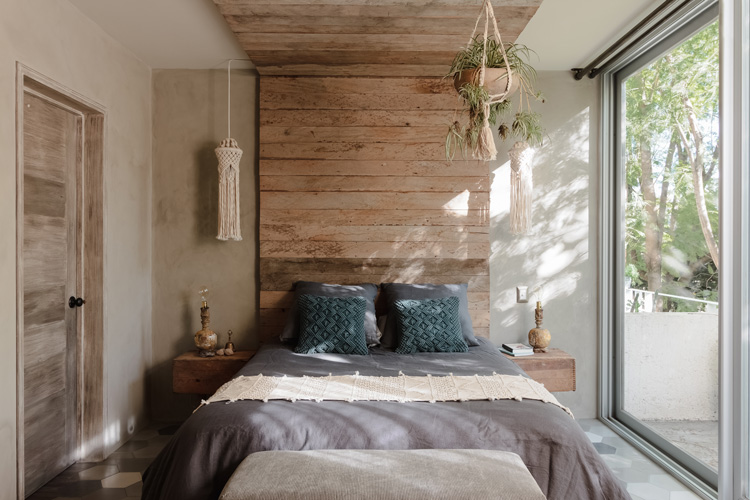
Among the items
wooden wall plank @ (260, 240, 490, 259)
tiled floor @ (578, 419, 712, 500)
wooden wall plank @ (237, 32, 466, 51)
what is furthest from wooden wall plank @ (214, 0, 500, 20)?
tiled floor @ (578, 419, 712, 500)

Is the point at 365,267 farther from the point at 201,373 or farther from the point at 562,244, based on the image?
the point at 562,244

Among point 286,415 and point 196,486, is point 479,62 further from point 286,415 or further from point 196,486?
point 196,486

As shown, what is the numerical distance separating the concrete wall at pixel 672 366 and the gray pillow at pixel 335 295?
1.65 m

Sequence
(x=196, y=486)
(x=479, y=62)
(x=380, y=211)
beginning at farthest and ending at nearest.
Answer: (x=380, y=211), (x=479, y=62), (x=196, y=486)

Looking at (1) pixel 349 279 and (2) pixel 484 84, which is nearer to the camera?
(2) pixel 484 84

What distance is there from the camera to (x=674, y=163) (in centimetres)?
296

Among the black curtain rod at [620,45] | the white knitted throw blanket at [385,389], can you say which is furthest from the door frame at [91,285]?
the black curtain rod at [620,45]

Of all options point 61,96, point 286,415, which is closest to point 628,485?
point 286,415

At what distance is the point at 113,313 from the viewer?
3248mm

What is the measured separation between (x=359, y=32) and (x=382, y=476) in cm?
236

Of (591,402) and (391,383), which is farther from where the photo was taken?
(591,402)

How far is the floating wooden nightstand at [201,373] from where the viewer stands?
338 centimetres

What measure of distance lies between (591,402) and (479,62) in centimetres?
264

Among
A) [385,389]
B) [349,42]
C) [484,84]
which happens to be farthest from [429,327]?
[349,42]
